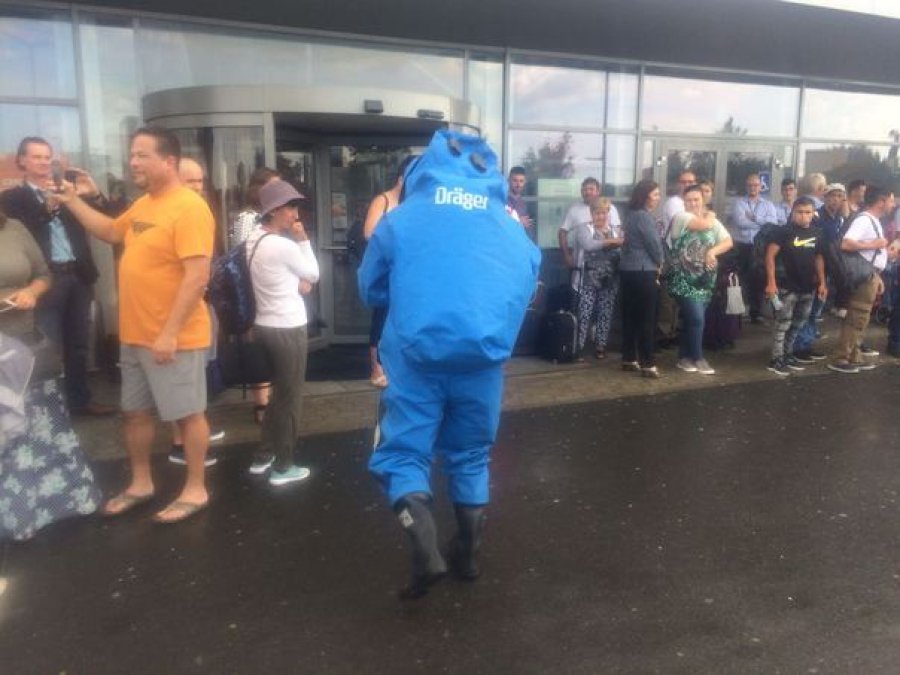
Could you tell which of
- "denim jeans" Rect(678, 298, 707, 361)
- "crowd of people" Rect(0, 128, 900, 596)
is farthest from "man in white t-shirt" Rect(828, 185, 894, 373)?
"crowd of people" Rect(0, 128, 900, 596)

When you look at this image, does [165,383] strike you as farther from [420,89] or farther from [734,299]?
[734,299]

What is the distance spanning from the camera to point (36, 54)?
6285 mm

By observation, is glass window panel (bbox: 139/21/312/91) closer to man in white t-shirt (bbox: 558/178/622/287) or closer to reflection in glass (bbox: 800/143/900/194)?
man in white t-shirt (bbox: 558/178/622/287)

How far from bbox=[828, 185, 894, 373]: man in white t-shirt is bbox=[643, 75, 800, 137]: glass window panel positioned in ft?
10.2

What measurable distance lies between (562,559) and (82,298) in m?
3.89

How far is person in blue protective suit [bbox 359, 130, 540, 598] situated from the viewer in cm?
265

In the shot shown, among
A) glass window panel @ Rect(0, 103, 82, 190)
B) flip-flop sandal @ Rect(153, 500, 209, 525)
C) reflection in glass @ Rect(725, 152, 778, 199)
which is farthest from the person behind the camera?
reflection in glass @ Rect(725, 152, 778, 199)

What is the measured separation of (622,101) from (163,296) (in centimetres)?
721

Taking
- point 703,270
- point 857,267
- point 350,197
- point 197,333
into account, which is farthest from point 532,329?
point 197,333

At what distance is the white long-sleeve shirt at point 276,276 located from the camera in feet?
12.6

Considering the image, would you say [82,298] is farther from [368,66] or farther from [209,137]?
[368,66]

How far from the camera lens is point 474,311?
2631 mm

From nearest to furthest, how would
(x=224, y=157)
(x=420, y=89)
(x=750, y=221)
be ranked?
1. (x=224, y=157)
2. (x=420, y=89)
3. (x=750, y=221)

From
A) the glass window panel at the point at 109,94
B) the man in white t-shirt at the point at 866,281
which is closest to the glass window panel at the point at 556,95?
the man in white t-shirt at the point at 866,281
